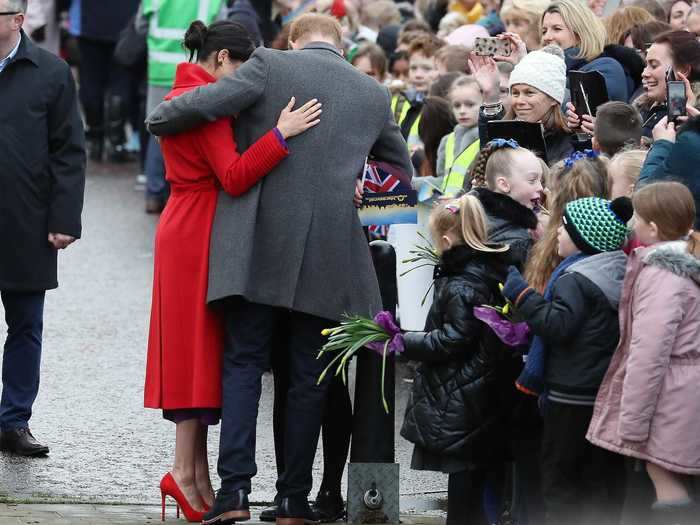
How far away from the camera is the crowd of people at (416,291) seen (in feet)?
19.3

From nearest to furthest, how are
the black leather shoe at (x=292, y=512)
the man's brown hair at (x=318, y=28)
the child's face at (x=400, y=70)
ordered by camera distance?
the black leather shoe at (x=292, y=512) → the man's brown hair at (x=318, y=28) → the child's face at (x=400, y=70)

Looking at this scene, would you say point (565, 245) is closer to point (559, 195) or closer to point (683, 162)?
point (559, 195)

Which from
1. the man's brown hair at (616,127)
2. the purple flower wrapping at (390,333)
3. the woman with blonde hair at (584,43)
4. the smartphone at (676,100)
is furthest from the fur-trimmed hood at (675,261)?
the woman with blonde hair at (584,43)

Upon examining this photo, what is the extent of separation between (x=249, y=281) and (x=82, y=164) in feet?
5.56

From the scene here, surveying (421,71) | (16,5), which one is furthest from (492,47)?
(421,71)

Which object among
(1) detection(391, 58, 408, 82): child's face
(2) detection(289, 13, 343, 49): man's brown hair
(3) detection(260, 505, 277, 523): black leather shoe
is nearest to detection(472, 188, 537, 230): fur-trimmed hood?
(2) detection(289, 13, 343, 49): man's brown hair

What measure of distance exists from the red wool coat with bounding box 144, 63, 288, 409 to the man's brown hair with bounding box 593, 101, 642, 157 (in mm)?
1732

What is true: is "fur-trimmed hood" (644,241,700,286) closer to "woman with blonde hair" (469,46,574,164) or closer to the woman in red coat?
the woman in red coat

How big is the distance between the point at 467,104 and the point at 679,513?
3959mm

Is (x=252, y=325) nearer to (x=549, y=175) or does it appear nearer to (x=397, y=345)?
(x=397, y=345)

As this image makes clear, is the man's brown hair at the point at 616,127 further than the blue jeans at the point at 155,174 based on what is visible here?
No

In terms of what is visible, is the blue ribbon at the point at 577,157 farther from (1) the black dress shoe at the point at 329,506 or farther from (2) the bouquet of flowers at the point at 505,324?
(1) the black dress shoe at the point at 329,506

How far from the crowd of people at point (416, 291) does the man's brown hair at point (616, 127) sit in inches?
0.5

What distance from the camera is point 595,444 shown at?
19.5 feet
